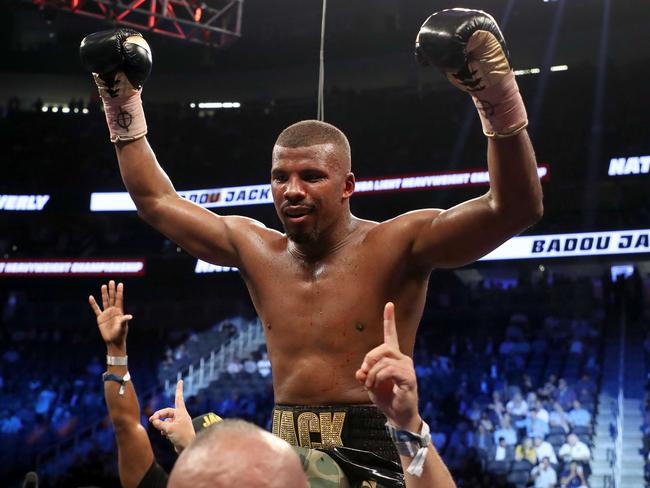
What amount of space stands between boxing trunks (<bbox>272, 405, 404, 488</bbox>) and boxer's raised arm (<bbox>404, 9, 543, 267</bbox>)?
0.60m

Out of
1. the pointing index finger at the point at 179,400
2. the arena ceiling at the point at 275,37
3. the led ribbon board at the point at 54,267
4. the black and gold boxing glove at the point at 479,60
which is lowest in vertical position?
the pointing index finger at the point at 179,400

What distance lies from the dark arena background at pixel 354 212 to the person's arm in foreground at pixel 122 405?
6.81 metres

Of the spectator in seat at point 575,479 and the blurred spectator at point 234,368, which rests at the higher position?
the blurred spectator at point 234,368

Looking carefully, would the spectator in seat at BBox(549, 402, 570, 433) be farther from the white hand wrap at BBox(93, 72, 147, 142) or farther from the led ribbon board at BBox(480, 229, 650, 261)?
the white hand wrap at BBox(93, 72, 147, 142)

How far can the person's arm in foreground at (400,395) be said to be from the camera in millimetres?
1404

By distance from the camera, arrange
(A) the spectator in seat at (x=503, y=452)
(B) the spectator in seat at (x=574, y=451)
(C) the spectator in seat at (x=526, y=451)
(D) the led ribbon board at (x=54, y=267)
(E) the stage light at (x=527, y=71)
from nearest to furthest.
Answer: (B) the spectator in seat at (x=574, y=451) → (C) the spectator in seat at (x=526, y=451) → (A) the spectator in seat at (x=503, y=452) → (E) the stage light at (x=527, y=71) → (D) the led ribbon board at (x=54, y=267)

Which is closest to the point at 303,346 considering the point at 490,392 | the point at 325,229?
the point at 325,229

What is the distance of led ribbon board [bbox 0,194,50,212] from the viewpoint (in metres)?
14.8

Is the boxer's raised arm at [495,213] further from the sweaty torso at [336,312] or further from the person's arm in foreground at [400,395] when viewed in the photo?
the person's arm in foreground at [400,395]

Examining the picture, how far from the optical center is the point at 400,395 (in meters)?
1.42

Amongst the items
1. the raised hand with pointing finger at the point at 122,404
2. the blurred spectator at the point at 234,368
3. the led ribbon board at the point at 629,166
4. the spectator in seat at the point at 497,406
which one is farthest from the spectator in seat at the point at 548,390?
the raised hand with pointing finger at the point at 122,404

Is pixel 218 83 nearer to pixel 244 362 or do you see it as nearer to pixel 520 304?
pixel 244 362

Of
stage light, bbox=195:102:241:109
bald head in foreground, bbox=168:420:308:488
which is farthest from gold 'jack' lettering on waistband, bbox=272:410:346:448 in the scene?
stage light, bbox=195:102:241:109

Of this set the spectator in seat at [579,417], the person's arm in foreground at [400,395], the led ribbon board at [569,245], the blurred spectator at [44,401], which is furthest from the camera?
the blurred spectator at [44,401]
